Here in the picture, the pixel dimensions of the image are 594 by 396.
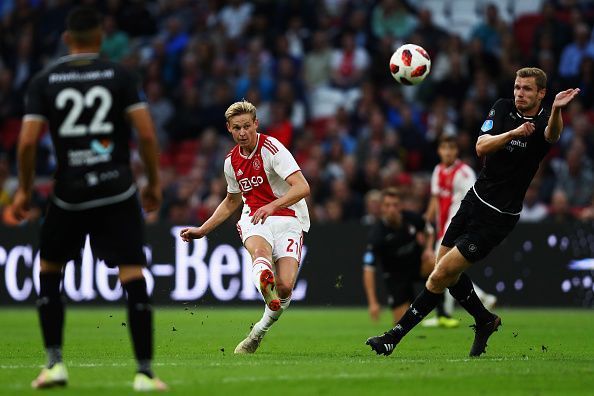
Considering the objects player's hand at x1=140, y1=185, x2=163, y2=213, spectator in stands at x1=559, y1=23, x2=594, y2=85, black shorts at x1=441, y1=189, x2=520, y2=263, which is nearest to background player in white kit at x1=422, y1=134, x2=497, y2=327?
black shorts at x1=441, y1=189, x2=520, y2=263

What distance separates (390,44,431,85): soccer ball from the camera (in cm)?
1196

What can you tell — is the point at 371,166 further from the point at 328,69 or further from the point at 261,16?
the point at 261,16

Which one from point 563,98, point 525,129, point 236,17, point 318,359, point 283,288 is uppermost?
point 236,17

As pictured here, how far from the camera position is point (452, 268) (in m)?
10.3

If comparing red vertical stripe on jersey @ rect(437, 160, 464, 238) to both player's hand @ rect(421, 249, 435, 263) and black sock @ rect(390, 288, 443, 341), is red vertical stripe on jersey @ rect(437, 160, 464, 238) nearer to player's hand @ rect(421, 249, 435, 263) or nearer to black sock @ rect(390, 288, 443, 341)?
player's hand @ rect(421, 249, 435, 263)

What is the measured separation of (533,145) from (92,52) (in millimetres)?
4220

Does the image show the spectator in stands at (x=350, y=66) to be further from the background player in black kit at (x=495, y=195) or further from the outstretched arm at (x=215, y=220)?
the background player in black kit at (x=495, y=195)

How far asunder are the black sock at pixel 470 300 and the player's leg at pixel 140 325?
378 cm

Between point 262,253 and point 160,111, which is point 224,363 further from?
point 160,111

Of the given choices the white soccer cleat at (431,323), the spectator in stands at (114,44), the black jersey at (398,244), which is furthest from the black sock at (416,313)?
the spectator in stands at (114,44)

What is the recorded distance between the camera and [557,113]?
31.9 feet

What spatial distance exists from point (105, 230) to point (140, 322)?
0.63 metres

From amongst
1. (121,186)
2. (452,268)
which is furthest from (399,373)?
(121,186)

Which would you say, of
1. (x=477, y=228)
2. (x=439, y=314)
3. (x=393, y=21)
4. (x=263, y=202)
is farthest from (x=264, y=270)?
(x=393, y=21)
